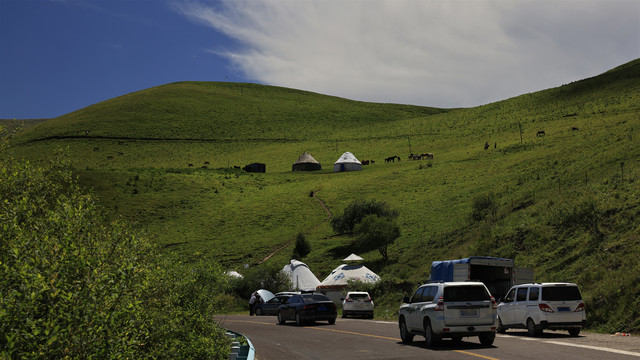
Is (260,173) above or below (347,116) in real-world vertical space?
below

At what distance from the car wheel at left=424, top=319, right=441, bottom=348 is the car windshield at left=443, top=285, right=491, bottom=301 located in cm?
108

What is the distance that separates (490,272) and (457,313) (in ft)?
39.2

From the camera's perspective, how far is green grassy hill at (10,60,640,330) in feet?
115

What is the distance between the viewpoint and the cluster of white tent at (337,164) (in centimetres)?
10925

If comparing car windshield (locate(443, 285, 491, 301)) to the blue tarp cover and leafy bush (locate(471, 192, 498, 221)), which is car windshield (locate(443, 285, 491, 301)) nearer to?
the blue tarp cover

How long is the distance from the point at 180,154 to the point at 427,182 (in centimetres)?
6889

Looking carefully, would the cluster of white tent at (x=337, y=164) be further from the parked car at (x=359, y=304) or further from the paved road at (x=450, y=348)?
the paved road at (x=450, y=348)

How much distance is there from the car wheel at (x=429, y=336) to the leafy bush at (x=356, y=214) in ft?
173

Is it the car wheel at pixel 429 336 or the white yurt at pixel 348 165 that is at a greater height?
the white yurt at pixel 348 165

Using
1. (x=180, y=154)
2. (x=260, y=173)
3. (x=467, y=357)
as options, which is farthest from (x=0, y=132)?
(x=180, y=154)

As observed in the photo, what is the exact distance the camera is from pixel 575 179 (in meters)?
51.7

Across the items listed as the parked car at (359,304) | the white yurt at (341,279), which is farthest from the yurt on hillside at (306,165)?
the parked car at (359,304)

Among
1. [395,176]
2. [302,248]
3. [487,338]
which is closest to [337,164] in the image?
[395,176]

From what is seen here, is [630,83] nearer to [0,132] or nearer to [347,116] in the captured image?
[347,116]
